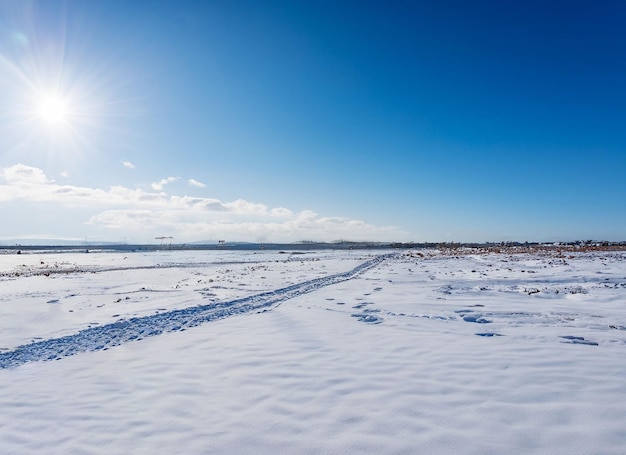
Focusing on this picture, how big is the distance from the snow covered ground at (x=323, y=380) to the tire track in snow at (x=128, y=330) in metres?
0.06

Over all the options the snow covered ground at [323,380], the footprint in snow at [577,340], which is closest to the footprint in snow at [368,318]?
the snow covered ground at [323,380]

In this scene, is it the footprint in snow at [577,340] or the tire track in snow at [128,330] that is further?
the tire track in snow at [128,330]

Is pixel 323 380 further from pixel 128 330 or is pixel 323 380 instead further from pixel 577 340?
pixel 128 330

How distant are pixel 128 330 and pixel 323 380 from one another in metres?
6.53

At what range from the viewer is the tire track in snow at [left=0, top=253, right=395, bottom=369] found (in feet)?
25.5

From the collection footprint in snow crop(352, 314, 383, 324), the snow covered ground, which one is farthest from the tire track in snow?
footprint in snow crop(352, 314, 383, 324)

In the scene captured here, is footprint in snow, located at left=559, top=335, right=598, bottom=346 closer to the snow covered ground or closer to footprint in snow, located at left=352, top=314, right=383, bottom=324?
the snow covered ground

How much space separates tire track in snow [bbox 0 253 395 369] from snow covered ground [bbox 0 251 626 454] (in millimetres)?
63

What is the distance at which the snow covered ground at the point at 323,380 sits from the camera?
3.91 m

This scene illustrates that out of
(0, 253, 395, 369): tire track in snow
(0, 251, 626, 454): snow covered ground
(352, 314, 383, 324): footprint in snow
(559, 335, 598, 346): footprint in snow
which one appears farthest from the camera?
→ (352, 314, 383, 324): footprint in snow

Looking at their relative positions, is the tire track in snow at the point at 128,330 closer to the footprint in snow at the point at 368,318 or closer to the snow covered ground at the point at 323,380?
the snow covered ground at the point at 323,380

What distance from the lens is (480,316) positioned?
980cm

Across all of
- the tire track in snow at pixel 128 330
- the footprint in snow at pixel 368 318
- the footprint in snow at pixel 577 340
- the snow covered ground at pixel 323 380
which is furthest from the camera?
the footprint in snow at pixel 368 318

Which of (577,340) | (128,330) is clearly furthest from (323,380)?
(128,330)
